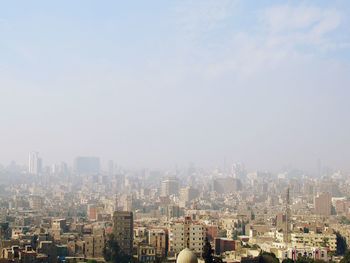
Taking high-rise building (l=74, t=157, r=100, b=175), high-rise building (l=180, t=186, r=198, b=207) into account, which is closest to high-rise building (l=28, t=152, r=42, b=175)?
high-rise building (l=74, t=157, r=100, b=175)

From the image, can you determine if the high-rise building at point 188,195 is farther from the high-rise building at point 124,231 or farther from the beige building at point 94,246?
the beige building at point 94,246

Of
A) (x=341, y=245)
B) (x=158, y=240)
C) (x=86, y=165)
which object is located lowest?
(x=341, y=245)

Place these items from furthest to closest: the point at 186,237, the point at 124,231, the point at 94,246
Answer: the point at 124,231, the point at 94,246, the point at 186,237

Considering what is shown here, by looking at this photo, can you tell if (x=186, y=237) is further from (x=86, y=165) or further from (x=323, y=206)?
(x=86, y=165)

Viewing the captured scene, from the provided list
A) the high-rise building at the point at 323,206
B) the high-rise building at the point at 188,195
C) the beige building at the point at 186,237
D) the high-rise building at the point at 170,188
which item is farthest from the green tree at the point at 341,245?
the high-rise building at the point at 170,188

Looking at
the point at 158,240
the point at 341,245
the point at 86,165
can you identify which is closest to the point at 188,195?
the point at 341,245

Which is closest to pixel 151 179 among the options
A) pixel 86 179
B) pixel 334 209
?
pixel 86 179
